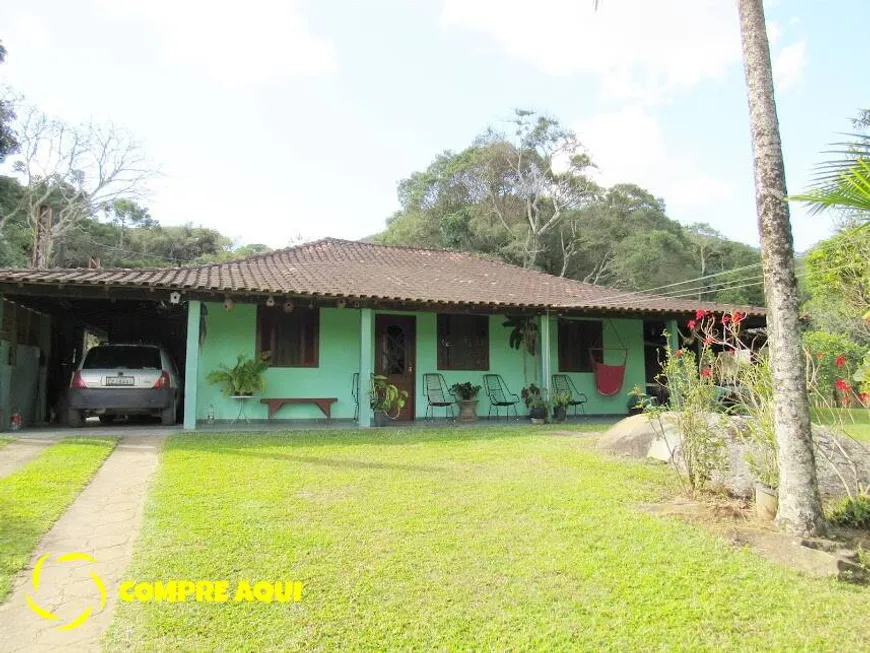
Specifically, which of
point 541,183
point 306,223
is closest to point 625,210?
point 541,183

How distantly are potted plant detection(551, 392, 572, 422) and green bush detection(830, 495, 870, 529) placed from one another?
6927 millimetres

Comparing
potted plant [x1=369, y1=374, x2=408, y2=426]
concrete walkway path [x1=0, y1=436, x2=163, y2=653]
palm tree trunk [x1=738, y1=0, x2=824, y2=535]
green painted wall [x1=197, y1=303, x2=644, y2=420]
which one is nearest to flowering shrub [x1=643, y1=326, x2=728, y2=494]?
palm tree trunk [x1=738, y1=0, x2=824, y2=535]

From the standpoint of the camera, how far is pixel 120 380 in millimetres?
8898

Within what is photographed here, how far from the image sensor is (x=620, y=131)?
11.8 metres

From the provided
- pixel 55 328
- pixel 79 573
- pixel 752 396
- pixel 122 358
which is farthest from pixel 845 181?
pixel 55 328

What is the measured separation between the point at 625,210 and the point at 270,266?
2663 cm

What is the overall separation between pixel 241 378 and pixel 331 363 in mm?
1844

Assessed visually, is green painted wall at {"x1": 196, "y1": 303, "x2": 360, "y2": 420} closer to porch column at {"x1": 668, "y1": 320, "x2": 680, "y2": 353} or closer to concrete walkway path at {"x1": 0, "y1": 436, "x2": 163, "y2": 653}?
concrete walkway path at {"x1": 0, "y1": 436, "x2": 163, "y2": 653}

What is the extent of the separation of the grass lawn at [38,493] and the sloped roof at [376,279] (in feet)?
9.78

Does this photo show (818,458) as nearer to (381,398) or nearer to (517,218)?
(381,398)

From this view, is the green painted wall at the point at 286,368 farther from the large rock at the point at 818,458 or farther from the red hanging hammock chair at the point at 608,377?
the large rock at the point at 818,458

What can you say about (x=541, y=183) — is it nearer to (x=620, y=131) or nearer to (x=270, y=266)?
(x=620, y=131)

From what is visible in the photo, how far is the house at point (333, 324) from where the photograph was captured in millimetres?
9188

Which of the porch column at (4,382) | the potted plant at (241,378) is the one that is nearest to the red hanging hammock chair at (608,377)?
the potted plant at (241,378)
